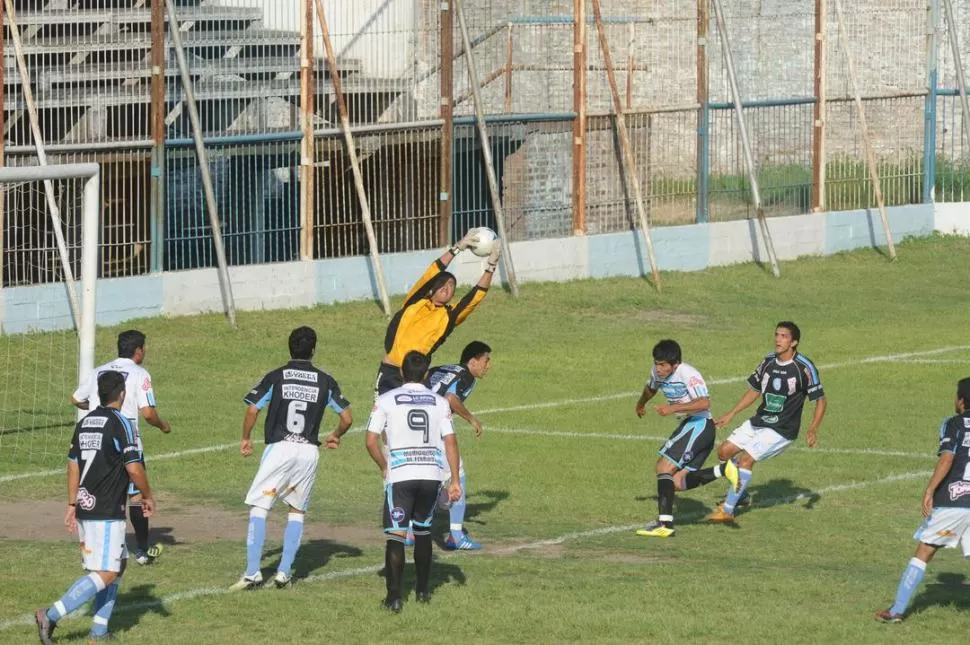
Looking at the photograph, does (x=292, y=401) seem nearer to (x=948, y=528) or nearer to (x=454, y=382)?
(x=454, y=382)

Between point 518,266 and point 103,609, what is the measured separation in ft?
61.2

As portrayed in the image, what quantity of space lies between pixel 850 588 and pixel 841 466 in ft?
17.1

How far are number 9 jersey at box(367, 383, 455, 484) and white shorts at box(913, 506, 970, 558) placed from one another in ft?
10.5

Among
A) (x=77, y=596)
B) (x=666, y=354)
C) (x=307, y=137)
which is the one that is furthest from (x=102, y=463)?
(x=307, y=137)

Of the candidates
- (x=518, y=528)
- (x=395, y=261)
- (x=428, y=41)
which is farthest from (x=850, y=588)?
(x=428, y=41)

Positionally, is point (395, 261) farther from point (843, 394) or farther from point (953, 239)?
point (953, 239)

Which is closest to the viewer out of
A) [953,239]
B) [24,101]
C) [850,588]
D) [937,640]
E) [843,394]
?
[937,640]

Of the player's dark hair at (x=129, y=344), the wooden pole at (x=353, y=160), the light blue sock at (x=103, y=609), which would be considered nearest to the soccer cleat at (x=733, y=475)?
the player's dark hair at (x=129, y=344)

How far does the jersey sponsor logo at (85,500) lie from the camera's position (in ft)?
36.9

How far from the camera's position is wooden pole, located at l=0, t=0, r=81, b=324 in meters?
23.2

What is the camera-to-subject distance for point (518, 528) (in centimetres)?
1526

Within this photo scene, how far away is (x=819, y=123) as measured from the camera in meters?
34.6

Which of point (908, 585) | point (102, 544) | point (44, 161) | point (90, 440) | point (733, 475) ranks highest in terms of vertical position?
point (44, 161)

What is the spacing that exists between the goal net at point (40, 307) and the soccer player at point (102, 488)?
26.0ft
